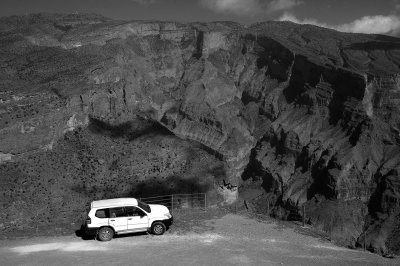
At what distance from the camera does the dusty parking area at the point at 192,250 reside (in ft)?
81.6

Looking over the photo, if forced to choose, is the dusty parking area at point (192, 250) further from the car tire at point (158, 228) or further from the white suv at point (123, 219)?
the white suv at point (123, 219)

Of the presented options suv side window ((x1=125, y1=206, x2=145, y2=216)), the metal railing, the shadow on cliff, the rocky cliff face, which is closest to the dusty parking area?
suv side window ((x1=125, y1=206, x2=145, y2=216))

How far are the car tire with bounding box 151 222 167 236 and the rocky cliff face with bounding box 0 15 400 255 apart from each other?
35.2ft

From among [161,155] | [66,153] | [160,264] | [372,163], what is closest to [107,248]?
[160,264]

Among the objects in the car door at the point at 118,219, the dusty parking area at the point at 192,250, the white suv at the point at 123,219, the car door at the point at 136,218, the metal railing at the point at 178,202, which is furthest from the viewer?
the metal railing at the point at 178,202


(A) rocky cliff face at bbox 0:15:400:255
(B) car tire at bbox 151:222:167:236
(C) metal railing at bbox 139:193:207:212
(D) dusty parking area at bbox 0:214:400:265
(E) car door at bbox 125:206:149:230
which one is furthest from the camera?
(A) rocky cliff face at bbox 0:15:400:255

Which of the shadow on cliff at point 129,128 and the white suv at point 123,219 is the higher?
the shadow on cliff at point 129,128

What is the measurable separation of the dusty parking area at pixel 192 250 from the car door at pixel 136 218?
0.78 m

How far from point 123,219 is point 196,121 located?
4730 inches

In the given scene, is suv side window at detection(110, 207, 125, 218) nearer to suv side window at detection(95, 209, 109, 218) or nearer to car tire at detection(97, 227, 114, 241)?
suv side window at detection(95, 209, 109, 218)

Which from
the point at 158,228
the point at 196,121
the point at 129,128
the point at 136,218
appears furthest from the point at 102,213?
the point at 196,121

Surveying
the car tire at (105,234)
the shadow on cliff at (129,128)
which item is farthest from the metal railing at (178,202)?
the shadow on cliff at (129,128)

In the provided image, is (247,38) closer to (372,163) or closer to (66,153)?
(372,163)

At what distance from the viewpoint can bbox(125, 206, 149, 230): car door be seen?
1089 inches
